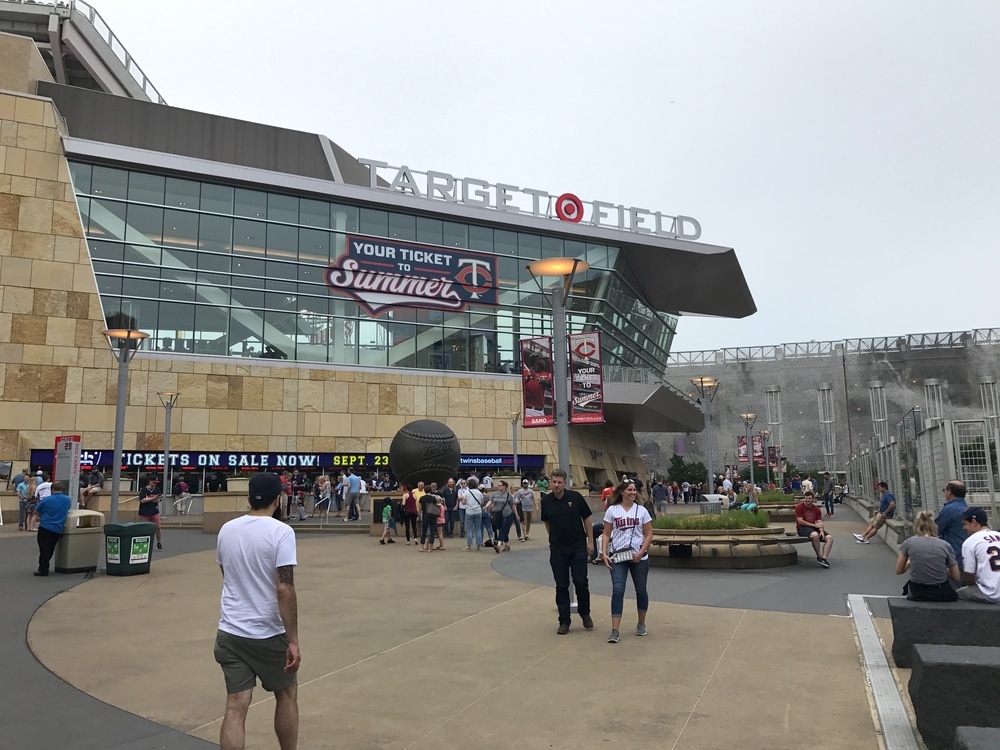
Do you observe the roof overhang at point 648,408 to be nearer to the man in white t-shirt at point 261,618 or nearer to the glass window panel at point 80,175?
the glass window panel at point 80,175

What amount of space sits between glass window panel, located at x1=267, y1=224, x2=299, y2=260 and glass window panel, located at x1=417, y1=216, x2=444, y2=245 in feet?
21.7

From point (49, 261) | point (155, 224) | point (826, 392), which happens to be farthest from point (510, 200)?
point (826, 392)

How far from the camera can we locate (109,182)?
36250 millimetres

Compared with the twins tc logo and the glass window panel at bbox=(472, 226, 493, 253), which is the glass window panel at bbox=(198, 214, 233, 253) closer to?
the twins tc logo

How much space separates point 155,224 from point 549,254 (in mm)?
21304

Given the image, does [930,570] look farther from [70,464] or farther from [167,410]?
[167,410]

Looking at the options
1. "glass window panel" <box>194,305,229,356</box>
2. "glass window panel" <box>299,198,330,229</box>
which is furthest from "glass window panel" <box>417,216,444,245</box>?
"glass window panel" <box>194,305,229,356</box>

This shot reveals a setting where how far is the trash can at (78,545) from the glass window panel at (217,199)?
89.8ft

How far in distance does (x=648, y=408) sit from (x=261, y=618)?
43.6 m

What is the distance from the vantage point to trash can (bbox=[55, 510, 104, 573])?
1325 centimetres

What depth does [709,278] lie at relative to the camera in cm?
5259

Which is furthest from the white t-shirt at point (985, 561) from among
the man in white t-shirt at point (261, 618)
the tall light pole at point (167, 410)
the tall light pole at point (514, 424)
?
the tall light pole at point (514, 424)

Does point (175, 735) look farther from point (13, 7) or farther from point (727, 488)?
point (13, 7)

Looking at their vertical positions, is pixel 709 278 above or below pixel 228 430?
above
